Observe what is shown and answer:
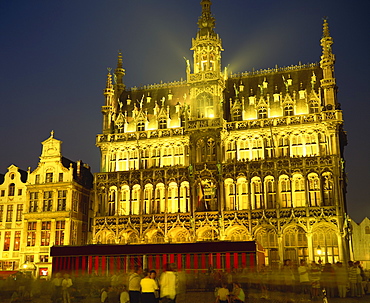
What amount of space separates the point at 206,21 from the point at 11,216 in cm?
3605

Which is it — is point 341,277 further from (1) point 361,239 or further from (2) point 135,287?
(1) point 361,239

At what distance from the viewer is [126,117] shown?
63812mm

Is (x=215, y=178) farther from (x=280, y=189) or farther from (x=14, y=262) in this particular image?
(x=14, y=262)

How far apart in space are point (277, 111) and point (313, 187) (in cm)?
1035

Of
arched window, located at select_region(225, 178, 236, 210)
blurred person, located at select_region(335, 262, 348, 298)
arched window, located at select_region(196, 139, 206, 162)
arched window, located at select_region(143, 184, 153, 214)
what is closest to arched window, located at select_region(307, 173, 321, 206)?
arched window, located at select_region(225, 178, 236, 210)

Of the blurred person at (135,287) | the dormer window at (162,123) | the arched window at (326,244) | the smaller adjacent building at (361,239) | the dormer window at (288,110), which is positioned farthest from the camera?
the smaller adjacent building at (361,239)

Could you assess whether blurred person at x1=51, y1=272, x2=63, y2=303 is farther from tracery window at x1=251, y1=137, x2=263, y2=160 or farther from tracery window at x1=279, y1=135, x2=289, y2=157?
tracery window at x1=279, y1=135, x2=289, y2=157

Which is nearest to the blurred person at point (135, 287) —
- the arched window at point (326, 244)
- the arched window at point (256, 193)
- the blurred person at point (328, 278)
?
the blurred person at point (328, 278)

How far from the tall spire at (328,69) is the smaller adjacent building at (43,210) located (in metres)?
32.9

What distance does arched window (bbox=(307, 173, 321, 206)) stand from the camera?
52.7 metres

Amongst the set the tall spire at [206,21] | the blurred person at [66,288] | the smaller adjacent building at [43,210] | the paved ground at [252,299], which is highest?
the tall spire at [206,21]

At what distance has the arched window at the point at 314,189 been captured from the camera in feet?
173

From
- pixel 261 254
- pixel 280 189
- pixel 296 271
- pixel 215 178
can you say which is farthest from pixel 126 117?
pixel 296 271

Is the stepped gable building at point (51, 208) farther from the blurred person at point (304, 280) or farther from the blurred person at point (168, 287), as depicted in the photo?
the blurred person at point (168, 287)
